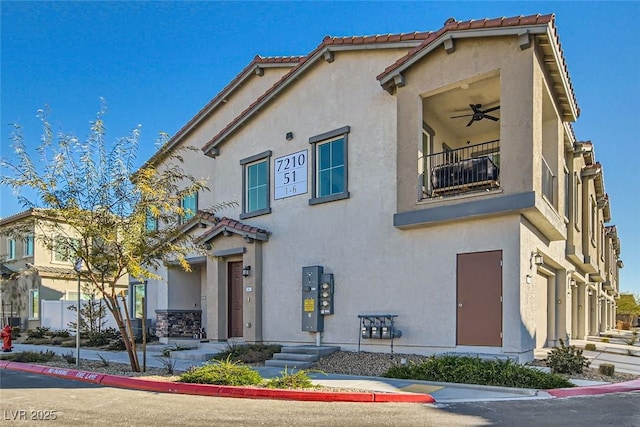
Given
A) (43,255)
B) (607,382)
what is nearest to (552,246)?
(607,382)

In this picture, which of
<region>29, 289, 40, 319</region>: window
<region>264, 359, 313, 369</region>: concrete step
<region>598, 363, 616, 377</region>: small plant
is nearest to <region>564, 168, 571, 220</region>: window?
<region>598, 363, 616, 377</region>: small plant

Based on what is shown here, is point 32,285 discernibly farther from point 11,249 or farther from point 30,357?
point 30,357

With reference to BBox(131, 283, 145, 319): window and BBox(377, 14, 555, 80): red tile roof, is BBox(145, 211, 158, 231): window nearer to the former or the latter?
BBox(377, 14, 555, 80): red tile roof

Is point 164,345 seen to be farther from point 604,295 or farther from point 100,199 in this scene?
point 604,295

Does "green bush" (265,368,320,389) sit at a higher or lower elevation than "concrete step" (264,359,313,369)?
higher

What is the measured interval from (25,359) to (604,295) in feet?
110

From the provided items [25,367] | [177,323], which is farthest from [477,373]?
[177,323]

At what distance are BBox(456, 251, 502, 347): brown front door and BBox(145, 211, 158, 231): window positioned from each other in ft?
24.8

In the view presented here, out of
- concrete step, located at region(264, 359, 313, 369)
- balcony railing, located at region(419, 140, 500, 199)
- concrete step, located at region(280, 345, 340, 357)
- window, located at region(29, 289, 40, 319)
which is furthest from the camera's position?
window, located at region(29, 289, 40, 319)

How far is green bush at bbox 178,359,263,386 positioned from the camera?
1031 cm

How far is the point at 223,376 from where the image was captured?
411 inches

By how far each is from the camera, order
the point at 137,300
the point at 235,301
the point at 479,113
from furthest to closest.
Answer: the point at 137,300
the point at 235,301
the point at 479,113

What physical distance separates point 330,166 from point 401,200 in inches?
118

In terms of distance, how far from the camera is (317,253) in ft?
51.8
